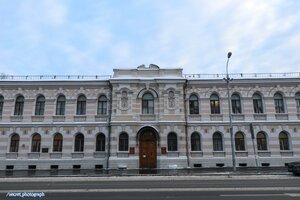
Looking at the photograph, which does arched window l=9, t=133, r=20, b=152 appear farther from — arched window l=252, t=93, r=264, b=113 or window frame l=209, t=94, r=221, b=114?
arched window l=252, t=93, r=264, b=113

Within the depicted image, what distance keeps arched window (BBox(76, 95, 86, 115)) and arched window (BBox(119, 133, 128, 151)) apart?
17.8 feet

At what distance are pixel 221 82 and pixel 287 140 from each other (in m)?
9.96

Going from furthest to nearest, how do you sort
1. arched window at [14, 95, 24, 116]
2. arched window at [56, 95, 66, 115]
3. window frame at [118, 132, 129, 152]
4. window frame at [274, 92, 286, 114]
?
arched window at [56, 95, 66, 115] → arched window at [14, 95, 24, 116] → window frame at [274, 92, 286, 114] → window frame at [118, 132, 129, 152]

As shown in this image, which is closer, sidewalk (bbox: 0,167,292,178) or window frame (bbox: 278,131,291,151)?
sidewalk (bbox: 0,167,292,178)

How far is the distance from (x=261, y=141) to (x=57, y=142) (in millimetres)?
23435

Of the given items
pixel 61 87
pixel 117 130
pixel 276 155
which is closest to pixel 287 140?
pixel 276 155

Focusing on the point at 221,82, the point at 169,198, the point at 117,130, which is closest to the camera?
the point at 169,198

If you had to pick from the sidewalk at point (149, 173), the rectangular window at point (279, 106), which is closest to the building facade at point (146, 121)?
the rectangular window at point (279, 106)

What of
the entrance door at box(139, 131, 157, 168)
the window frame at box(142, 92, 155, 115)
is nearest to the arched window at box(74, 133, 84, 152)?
the entrance door at box(139, 131, 157, 168)

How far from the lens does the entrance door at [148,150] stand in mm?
27020

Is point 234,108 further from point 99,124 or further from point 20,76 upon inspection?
point 20,76

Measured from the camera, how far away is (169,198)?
31.8ft

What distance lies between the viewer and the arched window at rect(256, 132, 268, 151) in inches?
1103

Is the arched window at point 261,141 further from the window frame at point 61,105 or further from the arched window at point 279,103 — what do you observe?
the window frame at point 61,105
